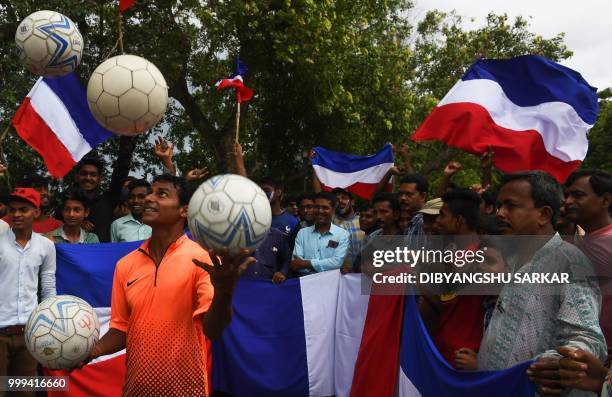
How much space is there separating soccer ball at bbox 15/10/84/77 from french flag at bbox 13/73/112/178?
2.09 meters

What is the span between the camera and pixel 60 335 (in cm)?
371

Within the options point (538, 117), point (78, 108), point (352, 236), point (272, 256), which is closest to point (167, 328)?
point (272, 256)

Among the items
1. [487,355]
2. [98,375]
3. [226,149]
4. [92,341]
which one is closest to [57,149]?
[98,375]

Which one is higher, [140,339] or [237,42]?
[237,42]

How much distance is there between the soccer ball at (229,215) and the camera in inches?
119

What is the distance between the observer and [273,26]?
46.4ft

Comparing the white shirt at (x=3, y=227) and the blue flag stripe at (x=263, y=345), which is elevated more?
the white shirt at (x=3, y=227)

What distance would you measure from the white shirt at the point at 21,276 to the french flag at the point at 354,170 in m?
5.11

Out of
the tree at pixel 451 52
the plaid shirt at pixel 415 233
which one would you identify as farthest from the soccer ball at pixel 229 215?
the tree at pixel 451 52

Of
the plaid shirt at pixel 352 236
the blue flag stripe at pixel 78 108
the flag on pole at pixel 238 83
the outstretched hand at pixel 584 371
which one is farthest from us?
the flag on pole at pixel 238 83

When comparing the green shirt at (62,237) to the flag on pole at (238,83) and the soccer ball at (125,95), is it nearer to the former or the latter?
the flag on pole at (238,83)

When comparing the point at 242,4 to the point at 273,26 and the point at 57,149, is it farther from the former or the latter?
the point at 57,149

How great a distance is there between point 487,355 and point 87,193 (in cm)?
501

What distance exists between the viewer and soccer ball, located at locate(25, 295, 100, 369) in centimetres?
370
